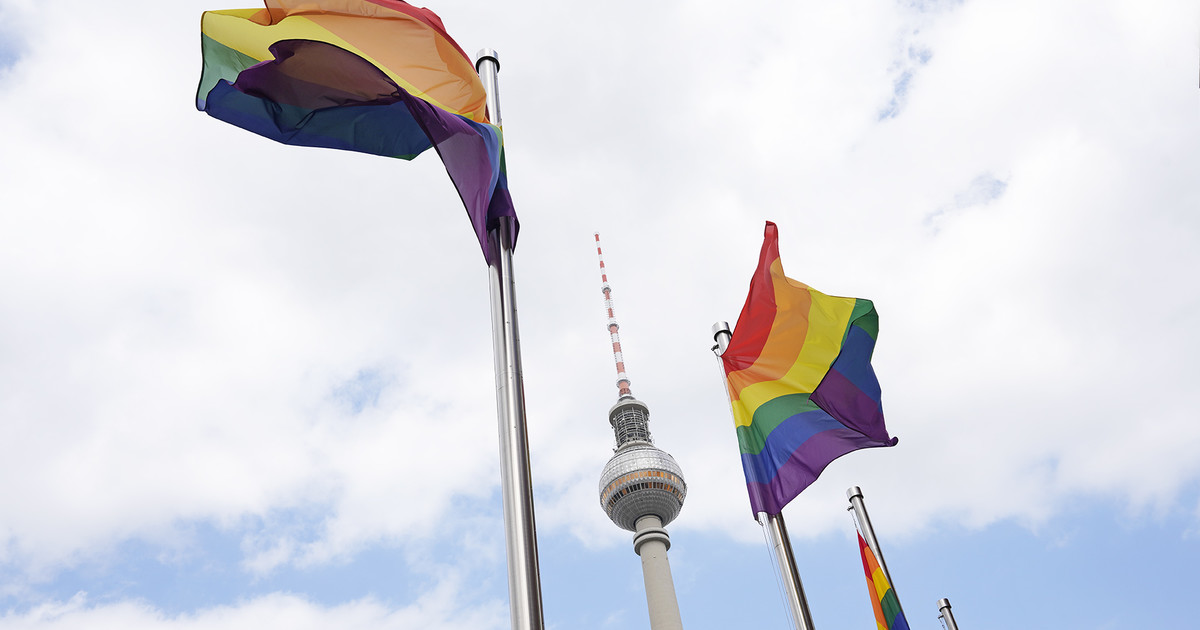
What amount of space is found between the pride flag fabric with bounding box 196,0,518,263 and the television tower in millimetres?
84587

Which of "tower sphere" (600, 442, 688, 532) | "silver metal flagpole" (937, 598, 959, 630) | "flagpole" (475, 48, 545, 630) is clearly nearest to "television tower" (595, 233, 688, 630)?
"tower sphere" (600, 442, 688, 532)

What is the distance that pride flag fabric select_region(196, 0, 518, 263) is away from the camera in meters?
10.1

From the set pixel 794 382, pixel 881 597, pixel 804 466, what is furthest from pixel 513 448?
pixel 881 597

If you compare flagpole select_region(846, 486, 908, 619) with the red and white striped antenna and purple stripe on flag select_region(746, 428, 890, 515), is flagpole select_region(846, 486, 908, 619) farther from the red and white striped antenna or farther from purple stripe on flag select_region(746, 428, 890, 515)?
the red and white striped antenna

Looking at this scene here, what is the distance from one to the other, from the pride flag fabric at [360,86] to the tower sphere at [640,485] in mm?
84556

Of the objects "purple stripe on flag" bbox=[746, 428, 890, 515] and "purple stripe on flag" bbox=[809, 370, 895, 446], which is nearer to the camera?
"purple stripe on flag" bbox=[746, 428, 890, 515]

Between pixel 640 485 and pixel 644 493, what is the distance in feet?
3.34

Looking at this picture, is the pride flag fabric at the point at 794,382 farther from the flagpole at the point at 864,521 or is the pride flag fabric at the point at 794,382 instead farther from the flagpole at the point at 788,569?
the flagpole at the point at 864,521

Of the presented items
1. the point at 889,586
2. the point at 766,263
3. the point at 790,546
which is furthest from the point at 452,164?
the point at 889,586

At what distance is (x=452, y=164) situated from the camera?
10.3 meters

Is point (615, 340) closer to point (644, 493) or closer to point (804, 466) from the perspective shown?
point (644, 493)

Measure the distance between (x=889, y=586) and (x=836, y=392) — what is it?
474cm

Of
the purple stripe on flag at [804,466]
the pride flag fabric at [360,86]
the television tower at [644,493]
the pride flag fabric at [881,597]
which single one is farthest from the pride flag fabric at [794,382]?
the television tower at [644,493]

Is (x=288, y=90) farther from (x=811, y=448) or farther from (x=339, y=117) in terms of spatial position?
(x=811, y=448)
